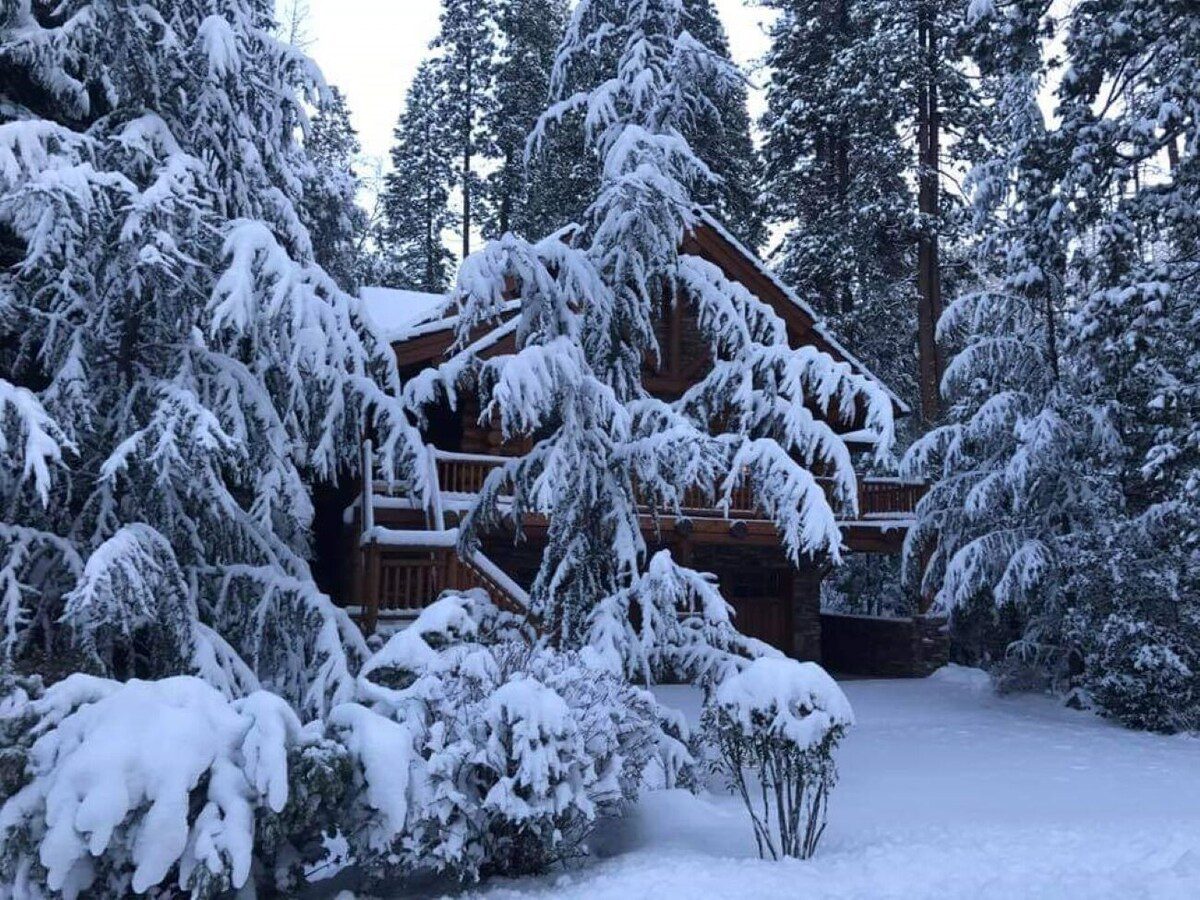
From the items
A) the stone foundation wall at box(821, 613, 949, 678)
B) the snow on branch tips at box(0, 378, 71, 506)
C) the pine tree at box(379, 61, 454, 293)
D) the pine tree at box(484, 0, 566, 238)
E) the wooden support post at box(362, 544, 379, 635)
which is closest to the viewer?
the snow on branch tips at box(0, 378, 71, 506)

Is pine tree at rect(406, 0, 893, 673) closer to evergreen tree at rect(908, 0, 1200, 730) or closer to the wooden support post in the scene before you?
the wooden support post

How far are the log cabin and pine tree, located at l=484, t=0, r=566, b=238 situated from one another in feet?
40.2

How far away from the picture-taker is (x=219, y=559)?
897 cm

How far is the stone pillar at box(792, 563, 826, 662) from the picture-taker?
68.1 feet

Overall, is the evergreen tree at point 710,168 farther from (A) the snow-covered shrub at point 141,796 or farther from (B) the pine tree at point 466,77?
(A) the snow-covered shrub at point 141,796

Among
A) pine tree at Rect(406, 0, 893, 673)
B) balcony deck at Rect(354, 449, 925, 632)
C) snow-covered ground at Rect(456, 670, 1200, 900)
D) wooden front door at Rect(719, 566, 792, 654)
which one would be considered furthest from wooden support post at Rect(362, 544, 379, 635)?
wooden front door at Rect(719, 566, 792, 654)

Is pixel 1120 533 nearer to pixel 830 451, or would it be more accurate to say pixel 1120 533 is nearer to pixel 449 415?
pixel 830 451

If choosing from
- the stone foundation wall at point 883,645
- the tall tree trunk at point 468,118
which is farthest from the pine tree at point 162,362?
the tall tree trunk at point 468,118

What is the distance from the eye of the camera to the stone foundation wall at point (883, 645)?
2003 cm

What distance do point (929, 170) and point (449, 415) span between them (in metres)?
14.6

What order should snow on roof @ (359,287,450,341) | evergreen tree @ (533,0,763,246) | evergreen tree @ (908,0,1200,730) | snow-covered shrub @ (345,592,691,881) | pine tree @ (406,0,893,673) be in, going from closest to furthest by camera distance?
1. snow-covered shrub @ (345,592,691,881)
2. pine tree @ (406,0,893,673)
3. evergreen tree @ (908,0,1200,730)
4. snow on roof @ (359,287,450,341)
5. evergreen tree @ (533,0,763,246)

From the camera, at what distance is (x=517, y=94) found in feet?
113

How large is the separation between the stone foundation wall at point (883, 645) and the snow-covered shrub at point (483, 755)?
1458 cm

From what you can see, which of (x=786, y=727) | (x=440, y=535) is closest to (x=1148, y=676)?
(x=786, y=727)
